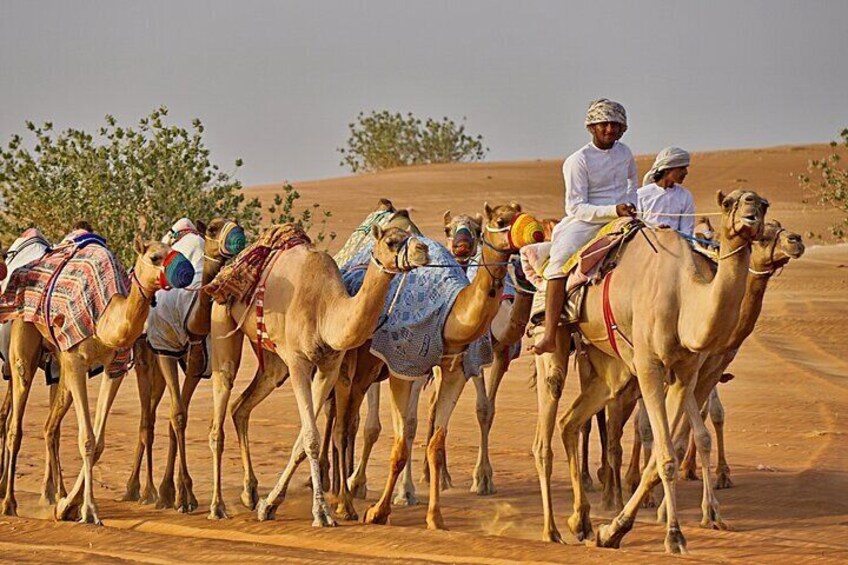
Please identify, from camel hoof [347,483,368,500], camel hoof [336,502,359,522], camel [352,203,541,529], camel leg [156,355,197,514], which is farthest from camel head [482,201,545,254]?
camel leg [156,355,197,514]

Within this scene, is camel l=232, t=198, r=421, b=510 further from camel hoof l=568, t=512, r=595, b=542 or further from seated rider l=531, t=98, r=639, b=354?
camel hoof l=568, t=512, r=595, b=542

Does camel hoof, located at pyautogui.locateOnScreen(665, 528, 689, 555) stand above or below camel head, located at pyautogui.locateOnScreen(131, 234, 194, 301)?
below

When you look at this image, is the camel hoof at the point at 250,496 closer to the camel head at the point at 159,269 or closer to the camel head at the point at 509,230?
the camel head at the point at 159,269

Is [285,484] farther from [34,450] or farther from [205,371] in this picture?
[34,450]

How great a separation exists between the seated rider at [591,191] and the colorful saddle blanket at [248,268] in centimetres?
210

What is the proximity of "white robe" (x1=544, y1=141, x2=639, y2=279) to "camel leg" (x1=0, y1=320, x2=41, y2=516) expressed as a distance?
4.37m

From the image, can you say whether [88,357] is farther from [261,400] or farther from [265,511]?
[265,511]

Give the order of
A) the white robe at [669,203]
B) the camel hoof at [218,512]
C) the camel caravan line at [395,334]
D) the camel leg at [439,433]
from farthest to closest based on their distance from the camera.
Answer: the white robe at [669,203]
the camel hoof at [218,512]
the camel leg at [439,433]
the camel caravan line at [395,334]

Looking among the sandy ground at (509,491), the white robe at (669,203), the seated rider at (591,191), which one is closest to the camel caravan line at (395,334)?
the seated rider at (591,191)

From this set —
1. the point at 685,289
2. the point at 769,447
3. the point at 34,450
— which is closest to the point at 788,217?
the point at 769,447

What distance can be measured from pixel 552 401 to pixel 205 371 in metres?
3.38

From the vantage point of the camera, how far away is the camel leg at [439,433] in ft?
36.0

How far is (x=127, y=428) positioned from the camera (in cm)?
1712

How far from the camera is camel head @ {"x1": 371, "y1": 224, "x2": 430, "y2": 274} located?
1026 centimetres
